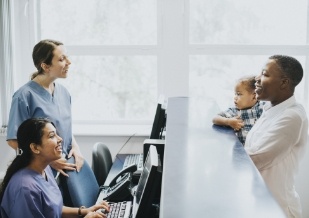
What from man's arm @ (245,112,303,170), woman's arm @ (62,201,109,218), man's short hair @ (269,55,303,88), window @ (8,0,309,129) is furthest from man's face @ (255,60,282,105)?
window @ (8,0,309,129)

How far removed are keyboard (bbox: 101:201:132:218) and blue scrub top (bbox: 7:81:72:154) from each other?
694 mm

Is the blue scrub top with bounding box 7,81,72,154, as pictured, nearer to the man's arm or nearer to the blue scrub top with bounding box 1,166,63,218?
the blue scrub top with bounding box 1,166,63,218

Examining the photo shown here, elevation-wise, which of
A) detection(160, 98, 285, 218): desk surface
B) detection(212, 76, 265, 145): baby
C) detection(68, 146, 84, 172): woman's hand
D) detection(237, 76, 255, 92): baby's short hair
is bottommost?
detection(68, 146, 84, 172): woman's hand

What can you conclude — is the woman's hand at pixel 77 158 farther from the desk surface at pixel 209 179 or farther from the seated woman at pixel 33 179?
the desk surface at pixel 209 179

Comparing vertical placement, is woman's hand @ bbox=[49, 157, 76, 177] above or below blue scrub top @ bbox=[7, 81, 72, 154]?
below

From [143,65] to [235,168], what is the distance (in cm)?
250

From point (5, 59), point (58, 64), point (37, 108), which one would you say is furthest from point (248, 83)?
point (5, 59)

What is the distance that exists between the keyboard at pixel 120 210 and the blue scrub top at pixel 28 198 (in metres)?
0.25

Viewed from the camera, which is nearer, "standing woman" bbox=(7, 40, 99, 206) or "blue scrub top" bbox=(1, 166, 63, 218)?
"blue scrub top" bbox=(1, 166, 63, 218)

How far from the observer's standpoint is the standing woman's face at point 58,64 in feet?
7.68

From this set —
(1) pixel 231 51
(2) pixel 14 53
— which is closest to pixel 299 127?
(1) pixel 231 51

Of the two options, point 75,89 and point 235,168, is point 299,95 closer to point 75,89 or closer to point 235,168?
point 75,89

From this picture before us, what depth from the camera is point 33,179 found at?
1746 millimetres

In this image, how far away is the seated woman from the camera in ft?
5.49
